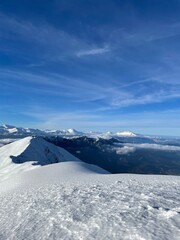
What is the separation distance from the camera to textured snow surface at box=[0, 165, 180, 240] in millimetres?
10630

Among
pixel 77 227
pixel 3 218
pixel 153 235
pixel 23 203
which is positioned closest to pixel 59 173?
pixel 23 203

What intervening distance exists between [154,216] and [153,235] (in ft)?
6.63

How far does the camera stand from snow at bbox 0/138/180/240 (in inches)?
418

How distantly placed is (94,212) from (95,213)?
0.16 metres

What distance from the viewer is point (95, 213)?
1305 cm

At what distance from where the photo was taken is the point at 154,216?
11.7m

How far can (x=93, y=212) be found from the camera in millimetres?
13219

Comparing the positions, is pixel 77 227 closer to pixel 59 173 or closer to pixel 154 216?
pixel 154 216

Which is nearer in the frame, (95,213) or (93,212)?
(95,213)

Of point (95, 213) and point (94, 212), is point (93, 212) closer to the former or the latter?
point (94, 212)

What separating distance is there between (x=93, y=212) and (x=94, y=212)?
6cm

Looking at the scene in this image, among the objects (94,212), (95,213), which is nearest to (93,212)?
(94,212)

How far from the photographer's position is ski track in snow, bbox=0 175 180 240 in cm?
1061

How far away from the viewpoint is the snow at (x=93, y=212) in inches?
418
